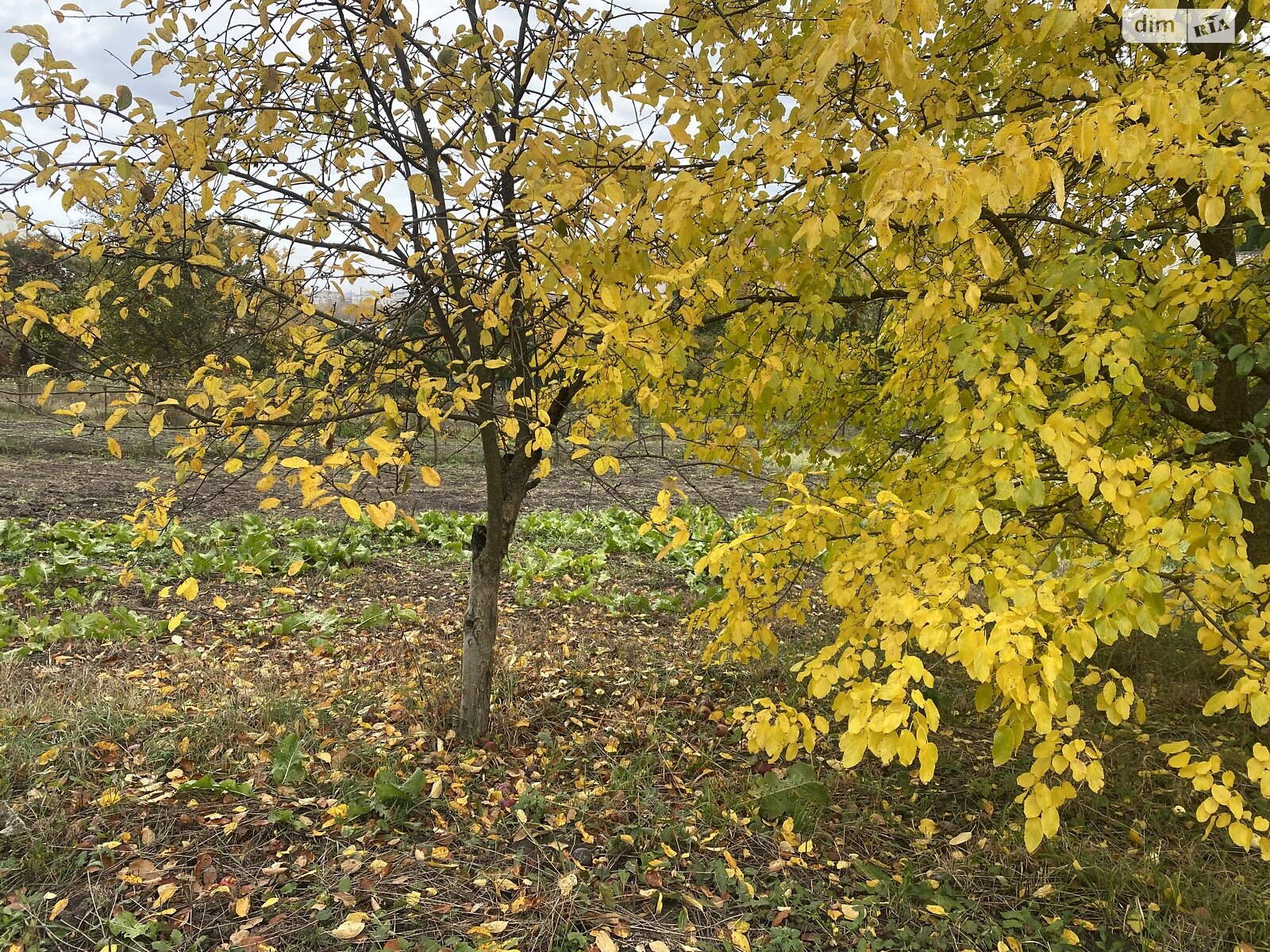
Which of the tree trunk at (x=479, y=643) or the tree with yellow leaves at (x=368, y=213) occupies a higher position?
the tree with yellow leaves at (x=368, y=213)

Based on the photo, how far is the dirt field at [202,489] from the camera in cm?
811

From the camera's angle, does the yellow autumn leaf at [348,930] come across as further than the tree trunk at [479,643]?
No

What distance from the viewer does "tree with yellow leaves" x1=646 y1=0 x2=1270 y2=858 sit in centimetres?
176

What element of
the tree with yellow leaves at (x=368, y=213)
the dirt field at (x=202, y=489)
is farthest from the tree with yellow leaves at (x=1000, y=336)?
the dirt field at (x=202, y=489)

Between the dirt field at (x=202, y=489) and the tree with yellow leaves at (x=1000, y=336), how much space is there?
161 inches

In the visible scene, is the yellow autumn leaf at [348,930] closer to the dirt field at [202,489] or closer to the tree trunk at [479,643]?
the tree trunk at [479,643]

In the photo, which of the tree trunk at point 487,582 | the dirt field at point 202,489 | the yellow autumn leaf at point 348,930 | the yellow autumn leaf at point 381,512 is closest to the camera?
the yellow autumn leaf at point 381,512

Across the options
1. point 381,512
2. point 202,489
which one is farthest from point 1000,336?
point 202,489

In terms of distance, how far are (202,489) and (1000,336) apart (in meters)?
10.9

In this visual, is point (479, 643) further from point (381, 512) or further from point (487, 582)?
point (381, 512)

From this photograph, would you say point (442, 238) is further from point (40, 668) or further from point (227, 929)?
point (40, 668)

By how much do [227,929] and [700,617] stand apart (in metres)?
2.00

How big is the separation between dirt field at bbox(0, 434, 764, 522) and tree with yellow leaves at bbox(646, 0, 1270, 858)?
408 cm

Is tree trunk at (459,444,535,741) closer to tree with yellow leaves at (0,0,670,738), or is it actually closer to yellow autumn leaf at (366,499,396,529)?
tree with yellow leaves at (0,0,670,738)
